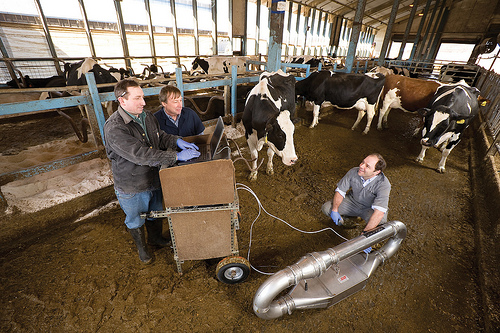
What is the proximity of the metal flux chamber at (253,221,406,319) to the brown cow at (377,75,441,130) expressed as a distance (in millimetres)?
5534

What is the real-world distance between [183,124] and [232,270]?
5.52ft

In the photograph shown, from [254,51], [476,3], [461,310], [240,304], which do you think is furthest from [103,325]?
[476,3]

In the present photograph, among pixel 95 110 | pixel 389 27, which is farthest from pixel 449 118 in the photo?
pixel 389 27

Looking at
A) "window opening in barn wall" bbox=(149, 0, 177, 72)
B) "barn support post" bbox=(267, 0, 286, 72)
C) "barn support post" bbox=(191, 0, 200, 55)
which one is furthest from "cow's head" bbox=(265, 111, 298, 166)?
"barn support post" bbox=(191, 0, 200, 55)

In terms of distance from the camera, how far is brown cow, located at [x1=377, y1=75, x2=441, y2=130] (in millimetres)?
6160

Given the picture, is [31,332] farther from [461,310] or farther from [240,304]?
[461,310]

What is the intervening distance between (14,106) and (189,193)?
219 cm

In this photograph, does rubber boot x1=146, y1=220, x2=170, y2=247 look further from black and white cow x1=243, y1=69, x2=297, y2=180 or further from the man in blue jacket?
black and white cow x1=243, y1=69, x2=297, y2=180

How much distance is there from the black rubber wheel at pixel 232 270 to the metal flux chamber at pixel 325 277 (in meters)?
0.38

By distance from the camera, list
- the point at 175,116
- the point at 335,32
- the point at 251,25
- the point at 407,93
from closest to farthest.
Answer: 1. the point at 175,116
2. the point at 407,93
3. the point at 251,25
4. the point at 335,32

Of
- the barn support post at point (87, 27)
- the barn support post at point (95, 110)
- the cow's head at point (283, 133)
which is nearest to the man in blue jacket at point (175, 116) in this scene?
the barn support post at point (95, 110)

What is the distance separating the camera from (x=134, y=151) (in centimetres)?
179

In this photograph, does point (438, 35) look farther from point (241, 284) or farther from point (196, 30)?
point (241, 284)

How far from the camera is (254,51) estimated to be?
679 inches
